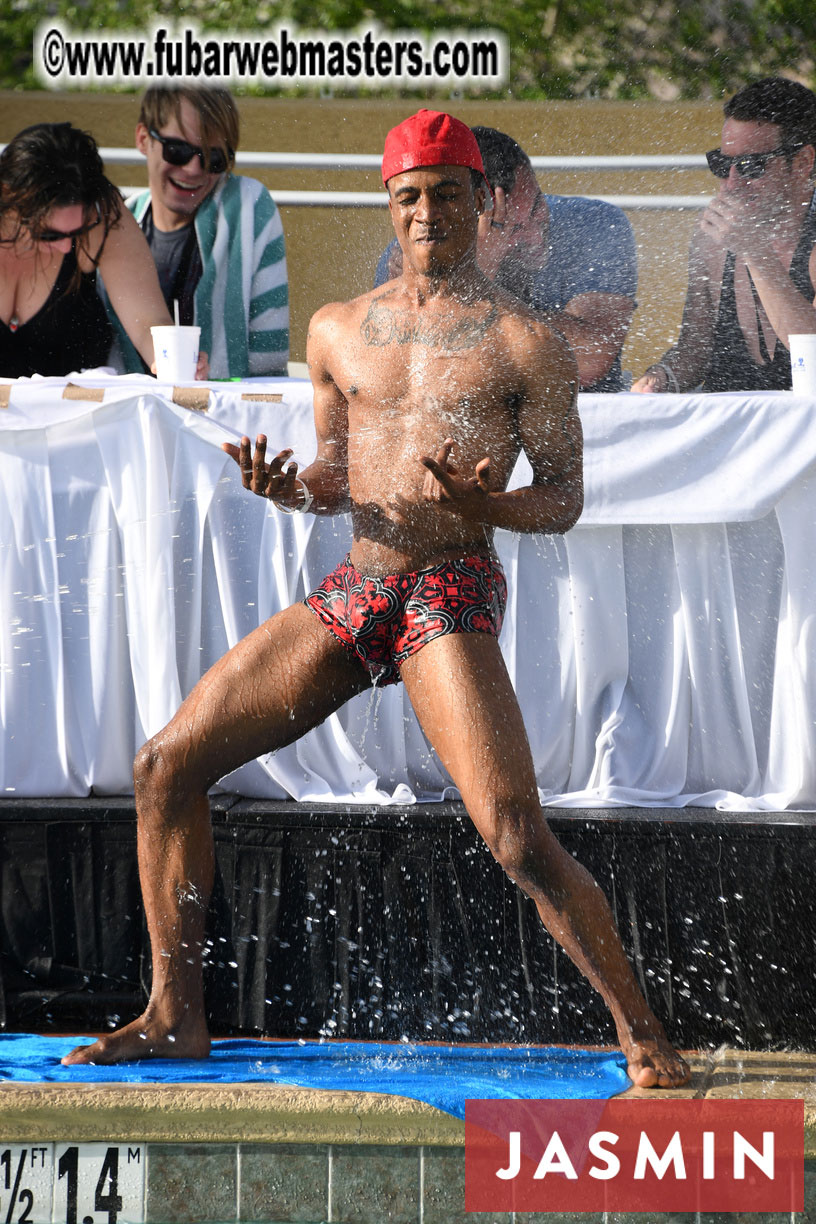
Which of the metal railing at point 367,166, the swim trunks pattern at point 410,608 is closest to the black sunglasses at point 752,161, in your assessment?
the metal railing at point 367,166

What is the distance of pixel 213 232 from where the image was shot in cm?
517

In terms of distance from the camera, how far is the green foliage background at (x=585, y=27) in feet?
30.6

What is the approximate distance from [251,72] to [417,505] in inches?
130

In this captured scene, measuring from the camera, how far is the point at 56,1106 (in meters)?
2.64

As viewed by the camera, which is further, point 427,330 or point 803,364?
point 803,364

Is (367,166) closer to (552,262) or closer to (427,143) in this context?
(552,262)

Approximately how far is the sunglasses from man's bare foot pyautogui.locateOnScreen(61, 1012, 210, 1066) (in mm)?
2705

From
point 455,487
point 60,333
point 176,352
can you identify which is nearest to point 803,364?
point 455,487

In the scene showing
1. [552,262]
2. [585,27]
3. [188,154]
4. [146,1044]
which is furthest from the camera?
[585,27]

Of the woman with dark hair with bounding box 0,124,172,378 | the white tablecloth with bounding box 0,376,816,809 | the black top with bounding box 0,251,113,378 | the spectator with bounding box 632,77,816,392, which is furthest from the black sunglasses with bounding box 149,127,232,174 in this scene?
the white tablecloth with bounding box 0,376,816,809

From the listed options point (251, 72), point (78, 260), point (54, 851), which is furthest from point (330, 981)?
point (251, 72)

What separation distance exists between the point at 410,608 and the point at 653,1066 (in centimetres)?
105

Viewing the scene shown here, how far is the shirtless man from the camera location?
267cm

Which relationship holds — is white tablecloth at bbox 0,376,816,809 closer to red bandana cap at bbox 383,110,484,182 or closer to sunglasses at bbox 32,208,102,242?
red bandana cap at bbox 383,110,484,182
